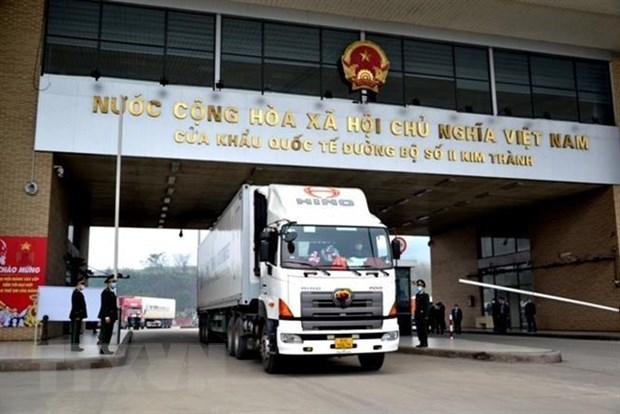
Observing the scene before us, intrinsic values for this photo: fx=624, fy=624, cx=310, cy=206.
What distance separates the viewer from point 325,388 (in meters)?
9.92

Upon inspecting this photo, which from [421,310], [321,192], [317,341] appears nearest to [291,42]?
[321,192]

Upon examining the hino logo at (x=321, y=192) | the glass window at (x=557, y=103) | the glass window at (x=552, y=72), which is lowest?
the hino logo at (x=321, y=192)

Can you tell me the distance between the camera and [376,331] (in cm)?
1157

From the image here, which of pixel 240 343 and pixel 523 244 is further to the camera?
pixel 523 244

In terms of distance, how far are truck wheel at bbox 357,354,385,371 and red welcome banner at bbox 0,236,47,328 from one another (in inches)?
414

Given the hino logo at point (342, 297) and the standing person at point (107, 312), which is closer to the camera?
the hino logo at point (342, 297)

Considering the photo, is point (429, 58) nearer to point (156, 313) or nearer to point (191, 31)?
point (191, 31)

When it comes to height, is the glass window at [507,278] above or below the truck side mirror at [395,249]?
above

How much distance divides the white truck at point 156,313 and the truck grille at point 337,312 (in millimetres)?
60169

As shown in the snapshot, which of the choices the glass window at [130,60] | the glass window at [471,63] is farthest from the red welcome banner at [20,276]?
the glass window at [471,63]

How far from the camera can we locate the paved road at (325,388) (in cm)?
802

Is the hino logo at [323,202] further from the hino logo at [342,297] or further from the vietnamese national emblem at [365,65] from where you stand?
the vietnamese national emblem at [365,65]

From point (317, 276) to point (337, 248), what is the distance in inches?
30.4

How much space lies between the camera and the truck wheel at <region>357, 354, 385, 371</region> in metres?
12.5
